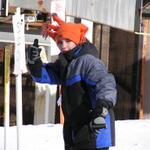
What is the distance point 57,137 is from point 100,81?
2.49 m

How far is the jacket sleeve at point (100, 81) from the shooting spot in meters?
3.11

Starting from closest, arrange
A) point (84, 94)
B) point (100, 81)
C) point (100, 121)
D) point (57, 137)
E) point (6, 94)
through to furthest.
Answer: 1. point (100, 121)
2. point (100, 81)
3. point (84, 94)
4. point (6, 94)
5. point (57, 137)

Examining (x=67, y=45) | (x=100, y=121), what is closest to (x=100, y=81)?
(x=100, y=121)

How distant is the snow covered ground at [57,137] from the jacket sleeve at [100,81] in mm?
2349

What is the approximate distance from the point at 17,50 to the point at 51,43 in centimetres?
289

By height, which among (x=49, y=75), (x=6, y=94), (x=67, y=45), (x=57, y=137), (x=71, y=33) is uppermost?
(x=71, y=33)

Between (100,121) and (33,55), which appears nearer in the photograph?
(100,121)

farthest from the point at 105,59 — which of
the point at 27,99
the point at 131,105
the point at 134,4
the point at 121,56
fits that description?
the point at 134,4

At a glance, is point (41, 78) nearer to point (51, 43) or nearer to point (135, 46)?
point (51, 43)

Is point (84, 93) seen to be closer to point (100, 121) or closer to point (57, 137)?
point (100, 121)

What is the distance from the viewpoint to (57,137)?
18.1ft

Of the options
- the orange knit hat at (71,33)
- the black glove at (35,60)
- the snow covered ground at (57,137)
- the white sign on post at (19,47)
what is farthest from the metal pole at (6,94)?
the orange knit hat at (71,33)

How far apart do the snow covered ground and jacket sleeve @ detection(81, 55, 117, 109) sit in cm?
235

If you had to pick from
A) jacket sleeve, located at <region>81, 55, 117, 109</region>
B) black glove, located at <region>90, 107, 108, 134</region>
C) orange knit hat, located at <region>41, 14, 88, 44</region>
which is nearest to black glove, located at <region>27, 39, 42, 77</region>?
orange knit hat, located at <region>41, 14, 88, 44</region>
